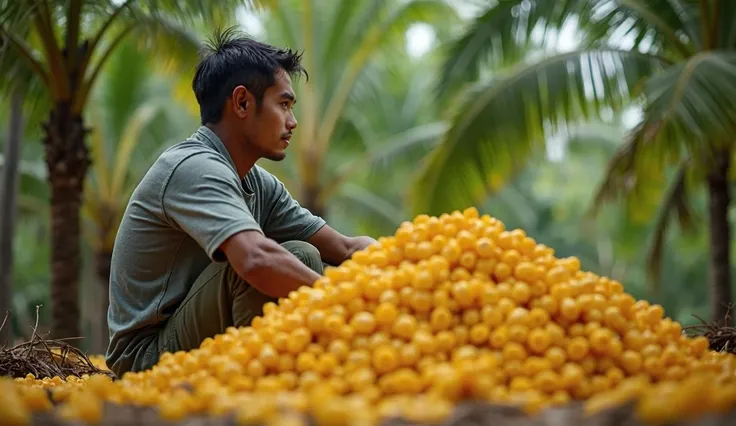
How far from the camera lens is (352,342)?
2.17 metres

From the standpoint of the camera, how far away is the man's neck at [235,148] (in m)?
3.05

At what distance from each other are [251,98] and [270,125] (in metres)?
0.11

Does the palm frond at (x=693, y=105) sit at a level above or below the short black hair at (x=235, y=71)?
above

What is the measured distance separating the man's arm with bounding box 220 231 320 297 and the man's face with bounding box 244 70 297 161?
593 mm

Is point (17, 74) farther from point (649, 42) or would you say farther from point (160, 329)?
point (649, 42)

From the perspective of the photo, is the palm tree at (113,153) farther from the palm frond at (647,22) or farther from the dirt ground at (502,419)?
the dirt ground at (502,419)

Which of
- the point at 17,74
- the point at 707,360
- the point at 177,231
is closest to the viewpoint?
the point at 707,360

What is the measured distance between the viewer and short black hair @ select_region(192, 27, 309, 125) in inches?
120

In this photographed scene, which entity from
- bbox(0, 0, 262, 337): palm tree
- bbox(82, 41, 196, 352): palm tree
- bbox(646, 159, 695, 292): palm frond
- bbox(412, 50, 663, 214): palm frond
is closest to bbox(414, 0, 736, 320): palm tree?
bbox(412, 50, 663, 214): palm frond

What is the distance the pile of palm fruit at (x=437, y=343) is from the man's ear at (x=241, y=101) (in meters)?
0.80

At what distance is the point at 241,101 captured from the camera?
3045 mm

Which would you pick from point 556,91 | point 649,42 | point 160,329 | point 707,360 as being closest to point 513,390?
point 707,360

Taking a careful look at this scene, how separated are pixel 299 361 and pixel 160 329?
987 mm

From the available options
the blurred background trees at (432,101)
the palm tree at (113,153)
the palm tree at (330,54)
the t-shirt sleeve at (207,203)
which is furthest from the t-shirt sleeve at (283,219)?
the palm tree at (113,153)
